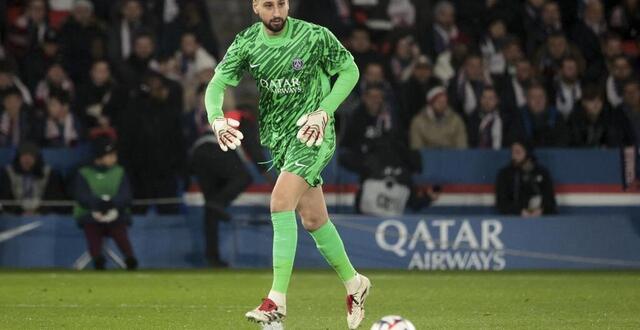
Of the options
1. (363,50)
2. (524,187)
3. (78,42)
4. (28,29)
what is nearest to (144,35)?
(78,42)

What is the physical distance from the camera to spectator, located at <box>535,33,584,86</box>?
63.0 feet

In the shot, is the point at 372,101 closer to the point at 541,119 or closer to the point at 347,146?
the point at 347,146

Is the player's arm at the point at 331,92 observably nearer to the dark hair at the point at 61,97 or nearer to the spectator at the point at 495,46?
the dark hair at the point at 61,97

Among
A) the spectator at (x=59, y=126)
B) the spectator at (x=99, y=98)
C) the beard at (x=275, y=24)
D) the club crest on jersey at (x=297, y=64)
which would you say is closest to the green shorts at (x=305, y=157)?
the club crest on jersey at (x=297, y=64)

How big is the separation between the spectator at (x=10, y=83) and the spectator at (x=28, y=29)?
2.12 feet

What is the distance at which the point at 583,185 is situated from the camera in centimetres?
1730

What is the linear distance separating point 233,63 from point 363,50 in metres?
9.59

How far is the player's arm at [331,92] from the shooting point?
892 cm


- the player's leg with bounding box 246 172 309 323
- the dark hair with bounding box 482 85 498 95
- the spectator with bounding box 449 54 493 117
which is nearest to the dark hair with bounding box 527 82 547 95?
the dark hair with bounding box 482 85 498 95

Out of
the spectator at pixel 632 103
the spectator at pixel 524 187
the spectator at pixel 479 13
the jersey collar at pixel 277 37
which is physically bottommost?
the spectator at pixel 524 187

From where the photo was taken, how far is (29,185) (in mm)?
17266

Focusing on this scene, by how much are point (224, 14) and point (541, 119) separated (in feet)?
17.8

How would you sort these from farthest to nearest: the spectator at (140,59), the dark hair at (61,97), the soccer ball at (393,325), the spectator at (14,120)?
the spectator at (140,59) → the dark hair at (61,97) → the spectator at (14,120) → the soccer ball at (393,325)

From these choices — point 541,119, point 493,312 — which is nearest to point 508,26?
point 541,119
